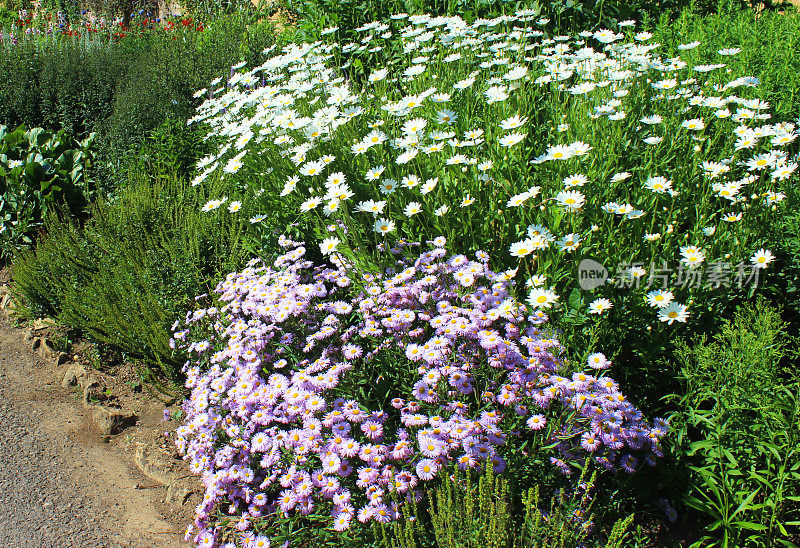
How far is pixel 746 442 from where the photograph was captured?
86.5 inches

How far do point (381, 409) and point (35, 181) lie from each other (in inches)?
182

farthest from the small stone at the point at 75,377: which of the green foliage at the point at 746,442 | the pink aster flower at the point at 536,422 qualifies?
the green foliage at the point at 746,442

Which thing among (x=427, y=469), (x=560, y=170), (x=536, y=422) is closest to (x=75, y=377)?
(x=427, y=469)

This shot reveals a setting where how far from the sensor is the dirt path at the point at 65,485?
2672 millimetres

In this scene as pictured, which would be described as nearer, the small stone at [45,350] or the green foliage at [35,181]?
the small stone at [45,350]

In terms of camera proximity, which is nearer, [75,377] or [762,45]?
[75,377]

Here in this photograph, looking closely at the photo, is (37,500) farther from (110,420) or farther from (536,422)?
(536,422)

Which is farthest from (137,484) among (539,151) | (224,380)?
(539,151)

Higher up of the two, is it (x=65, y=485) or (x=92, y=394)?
(x=92, y=394)

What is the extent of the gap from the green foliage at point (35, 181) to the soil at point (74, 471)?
171 centimetres

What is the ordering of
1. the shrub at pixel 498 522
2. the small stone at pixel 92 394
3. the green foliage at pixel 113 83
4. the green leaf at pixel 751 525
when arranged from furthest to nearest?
the green foliage at pixel 113 83
the small stone at pixel 92 394
the green leaf at pixel 751 525
the shrub at pixel 498 522

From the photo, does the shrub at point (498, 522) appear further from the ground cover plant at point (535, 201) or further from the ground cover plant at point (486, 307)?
the ground cover plant at point (535, 201)

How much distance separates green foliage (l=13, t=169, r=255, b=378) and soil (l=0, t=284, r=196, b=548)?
0.37m

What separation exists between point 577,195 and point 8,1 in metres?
17.2
